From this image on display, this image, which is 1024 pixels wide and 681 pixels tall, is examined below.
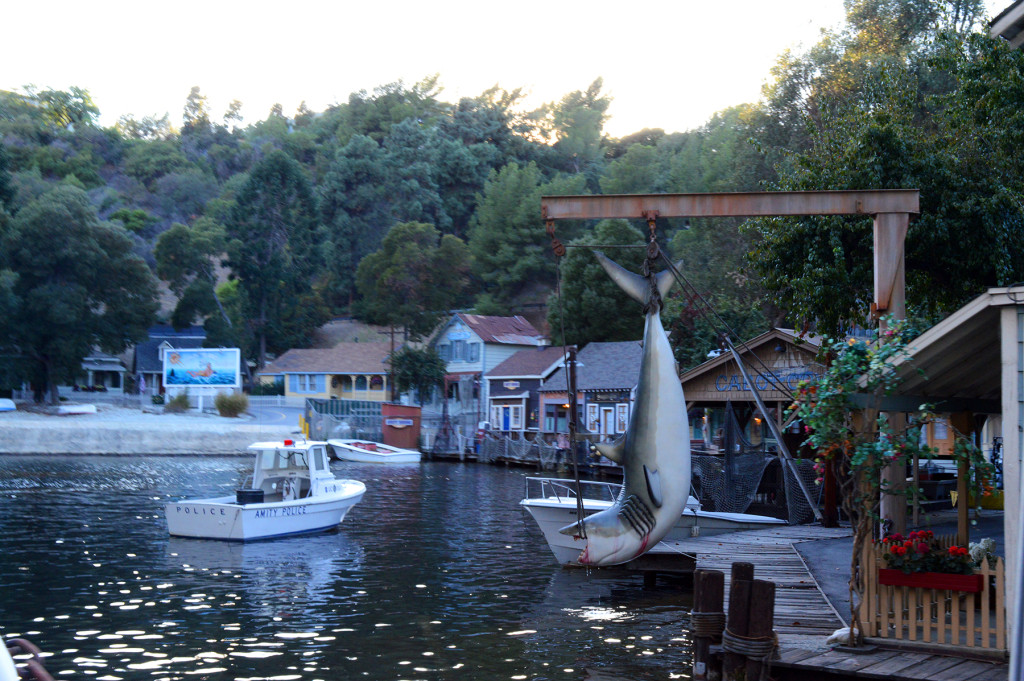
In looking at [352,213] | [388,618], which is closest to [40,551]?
[388,618]

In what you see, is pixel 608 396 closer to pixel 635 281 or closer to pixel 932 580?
pixel 932 580

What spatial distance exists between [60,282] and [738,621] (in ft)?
Answer: 247

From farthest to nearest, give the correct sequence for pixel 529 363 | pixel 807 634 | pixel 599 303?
pixel 599 303 → pixel 529 363 → pixel 807 634

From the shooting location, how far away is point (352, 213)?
10706 cm

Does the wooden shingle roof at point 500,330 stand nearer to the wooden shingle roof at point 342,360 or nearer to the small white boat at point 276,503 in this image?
the wooden shingle roof at point 342,360

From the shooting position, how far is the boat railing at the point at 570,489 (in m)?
20.3

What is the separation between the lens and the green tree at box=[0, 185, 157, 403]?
71938mm

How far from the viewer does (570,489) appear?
19.8 m

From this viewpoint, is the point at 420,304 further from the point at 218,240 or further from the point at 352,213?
the point at 218,240

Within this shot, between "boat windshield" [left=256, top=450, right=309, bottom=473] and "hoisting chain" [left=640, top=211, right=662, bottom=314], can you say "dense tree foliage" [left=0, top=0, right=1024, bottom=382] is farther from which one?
"boat windshield" [left=256, top=450, right=309, bottom=473]

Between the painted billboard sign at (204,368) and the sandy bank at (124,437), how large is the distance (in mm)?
10304

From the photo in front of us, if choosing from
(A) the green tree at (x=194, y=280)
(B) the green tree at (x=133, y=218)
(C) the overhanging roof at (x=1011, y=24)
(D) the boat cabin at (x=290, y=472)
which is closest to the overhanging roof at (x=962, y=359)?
(C) the overhanging roof at (x=1011, y=24)

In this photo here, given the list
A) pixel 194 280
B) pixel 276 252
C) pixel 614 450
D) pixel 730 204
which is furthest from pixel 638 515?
pixel 194 280

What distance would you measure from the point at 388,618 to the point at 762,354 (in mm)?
15639
